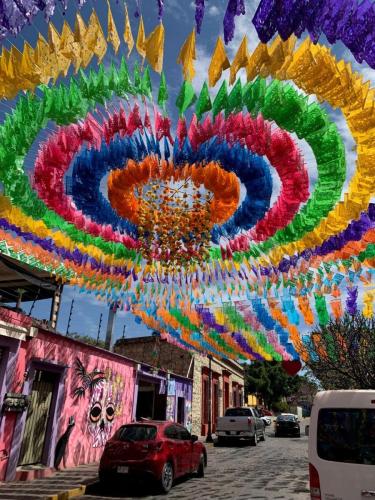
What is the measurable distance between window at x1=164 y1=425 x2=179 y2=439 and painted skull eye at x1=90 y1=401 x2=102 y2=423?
5182 millimetres

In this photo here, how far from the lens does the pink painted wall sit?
40.8 ft

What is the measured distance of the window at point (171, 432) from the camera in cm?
1115

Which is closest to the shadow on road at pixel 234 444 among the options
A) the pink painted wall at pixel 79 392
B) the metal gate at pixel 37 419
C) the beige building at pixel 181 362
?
the beige building at pixel 181 362

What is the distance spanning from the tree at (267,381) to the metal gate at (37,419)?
62.5 meters

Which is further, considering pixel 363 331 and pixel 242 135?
pixel 363 331

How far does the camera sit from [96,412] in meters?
16.1

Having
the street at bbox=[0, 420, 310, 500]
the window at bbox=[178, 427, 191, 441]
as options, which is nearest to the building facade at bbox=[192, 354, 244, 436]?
the street at bbox=[0, 420, 310, 500]

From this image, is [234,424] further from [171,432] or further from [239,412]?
[171,432]

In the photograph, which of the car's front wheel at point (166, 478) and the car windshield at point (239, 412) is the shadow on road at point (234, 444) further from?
the car's front wheel at point (166, 478)

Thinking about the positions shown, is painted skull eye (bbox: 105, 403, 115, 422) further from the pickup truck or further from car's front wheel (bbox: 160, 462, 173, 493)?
the pickup truck

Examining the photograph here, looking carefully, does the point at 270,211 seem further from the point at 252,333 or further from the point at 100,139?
the point at 252,333

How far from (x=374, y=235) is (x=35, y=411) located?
11547mm

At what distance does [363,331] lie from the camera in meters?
22.3

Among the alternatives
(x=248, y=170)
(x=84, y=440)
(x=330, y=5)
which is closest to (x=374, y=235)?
(x=248, y=170)
